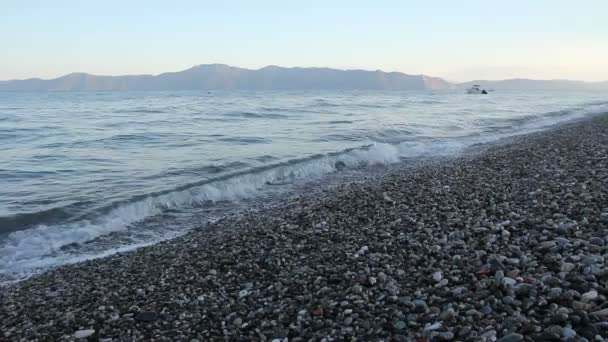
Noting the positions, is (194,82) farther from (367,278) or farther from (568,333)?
(568,333)

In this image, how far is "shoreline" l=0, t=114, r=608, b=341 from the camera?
15.1 ft

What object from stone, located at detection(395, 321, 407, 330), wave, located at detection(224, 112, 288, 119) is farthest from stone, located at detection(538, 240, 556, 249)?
wave, located at detection(224, 112, 288, 119)

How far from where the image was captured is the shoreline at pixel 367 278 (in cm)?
461

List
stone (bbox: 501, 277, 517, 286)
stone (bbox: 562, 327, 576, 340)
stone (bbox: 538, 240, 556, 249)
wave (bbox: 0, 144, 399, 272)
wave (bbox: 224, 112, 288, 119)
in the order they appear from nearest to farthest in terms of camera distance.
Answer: stone (bbox: 562, 327, 576, 340), stone (bbox: 501, 277, 517, 286), stone (bbox: 538, 240, 556, 249), wave (bbox: 0, 144, 399, 272), wave (bbox: 224, 112, 288, 119)

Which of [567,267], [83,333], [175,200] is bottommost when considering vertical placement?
[175,200]

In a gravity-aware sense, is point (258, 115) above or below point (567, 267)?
below

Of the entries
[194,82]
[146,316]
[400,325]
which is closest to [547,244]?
[400,325]

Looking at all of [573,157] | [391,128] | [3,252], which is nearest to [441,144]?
[391,128]

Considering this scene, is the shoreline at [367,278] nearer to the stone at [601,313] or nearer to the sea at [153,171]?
the stone at [601,313]

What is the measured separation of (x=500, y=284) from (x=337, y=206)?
547 centimetres

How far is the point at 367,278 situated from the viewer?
584 centimetres

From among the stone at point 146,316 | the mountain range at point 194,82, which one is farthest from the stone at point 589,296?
the mountain range at point 194,82

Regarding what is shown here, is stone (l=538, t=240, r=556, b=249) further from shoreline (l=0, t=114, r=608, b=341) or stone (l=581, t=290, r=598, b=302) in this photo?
stone (l=581, t=290, r=598, b=302)

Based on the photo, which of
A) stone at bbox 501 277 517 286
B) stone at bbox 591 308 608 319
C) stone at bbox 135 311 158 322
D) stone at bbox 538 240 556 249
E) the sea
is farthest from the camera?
the sea
